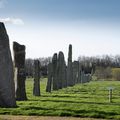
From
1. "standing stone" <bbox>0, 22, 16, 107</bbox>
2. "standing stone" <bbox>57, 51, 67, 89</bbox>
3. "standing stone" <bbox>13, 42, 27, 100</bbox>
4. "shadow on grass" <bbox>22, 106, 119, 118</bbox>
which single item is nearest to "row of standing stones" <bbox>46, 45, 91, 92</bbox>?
"standing stone" <bbox>57, 51, 67, 89</bbox>

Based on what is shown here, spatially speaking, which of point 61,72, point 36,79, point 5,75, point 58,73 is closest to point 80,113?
point 5,75

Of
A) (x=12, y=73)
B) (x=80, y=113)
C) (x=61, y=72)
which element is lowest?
(x=80, y=113)

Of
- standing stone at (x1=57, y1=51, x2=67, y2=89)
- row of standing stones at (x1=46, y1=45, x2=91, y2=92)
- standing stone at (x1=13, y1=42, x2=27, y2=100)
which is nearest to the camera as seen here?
standing stone at (x1=13, y1=42, x2=27, y2=100)

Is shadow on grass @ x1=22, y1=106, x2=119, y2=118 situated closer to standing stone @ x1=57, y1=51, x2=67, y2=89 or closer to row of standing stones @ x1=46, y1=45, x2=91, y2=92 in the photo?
row of standing stones @ x1=46, y1=45, x2=91, y2=92

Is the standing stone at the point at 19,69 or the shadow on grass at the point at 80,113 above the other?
the standing stone at the point at 19,69

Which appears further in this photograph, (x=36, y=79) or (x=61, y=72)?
(x=61, y=72)

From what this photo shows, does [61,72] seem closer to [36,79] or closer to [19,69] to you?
[36,79]

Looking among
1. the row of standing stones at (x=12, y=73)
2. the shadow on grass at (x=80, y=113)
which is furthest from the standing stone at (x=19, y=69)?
the shadow on grass at (x=80, y=113)

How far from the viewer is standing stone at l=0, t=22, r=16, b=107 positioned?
18234mm

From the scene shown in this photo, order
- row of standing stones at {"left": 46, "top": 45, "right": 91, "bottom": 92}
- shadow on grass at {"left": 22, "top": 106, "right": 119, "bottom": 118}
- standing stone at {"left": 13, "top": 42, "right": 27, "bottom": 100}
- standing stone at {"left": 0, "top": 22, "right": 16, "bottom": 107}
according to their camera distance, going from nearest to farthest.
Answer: shadow on grass at {"left": 22, "top": 106, "right": 119, "bottom": 118}, standing stone at {"left": 0, "top": 22, "right": 16, "bottom": 107}, standing stone at {"left": 13, "top": 42, "right": 27, "bottom": 100}, row of standing stones at {"left": 46, "top": 45, "right": 91, "bottom": 92}

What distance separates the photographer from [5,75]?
1845 centimetres

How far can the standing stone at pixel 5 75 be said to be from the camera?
1823 centimetres

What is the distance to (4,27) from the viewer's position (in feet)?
60.8

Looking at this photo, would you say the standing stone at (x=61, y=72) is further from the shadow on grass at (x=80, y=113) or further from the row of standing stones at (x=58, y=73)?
the shadow on grass at (x=80, y=113)
